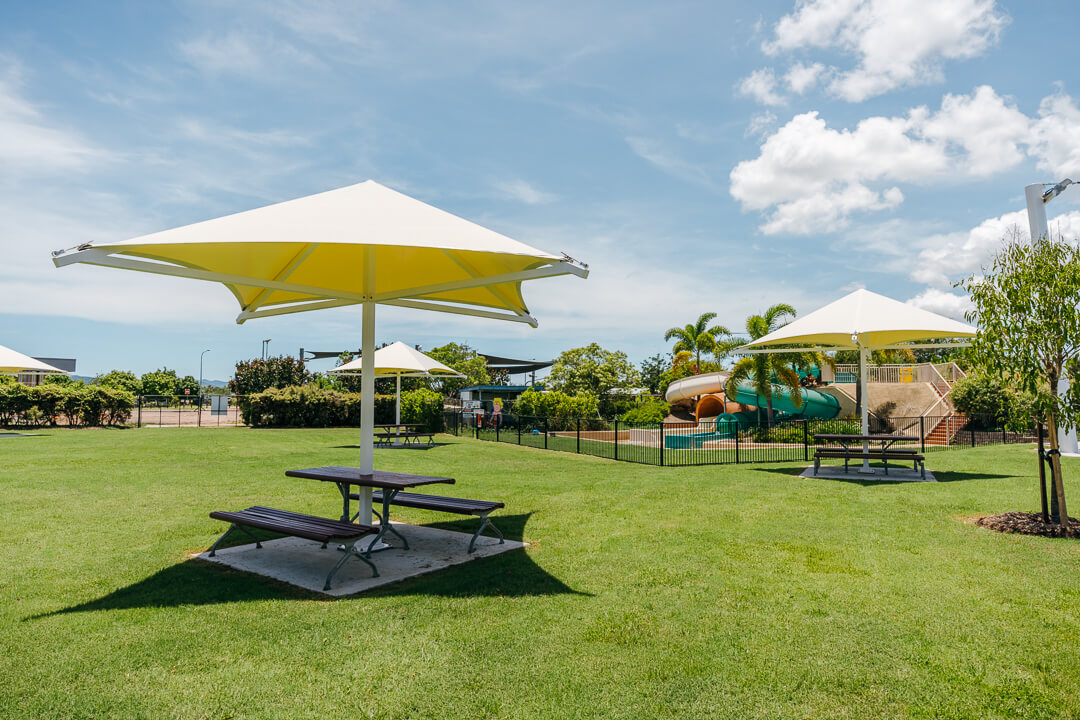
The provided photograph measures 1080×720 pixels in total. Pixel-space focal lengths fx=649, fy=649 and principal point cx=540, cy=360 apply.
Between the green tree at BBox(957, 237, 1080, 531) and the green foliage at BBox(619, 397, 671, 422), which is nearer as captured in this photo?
the green tree at BBox(957, 237, 1080, 531)

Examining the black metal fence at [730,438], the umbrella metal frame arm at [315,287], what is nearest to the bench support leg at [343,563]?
the umbrella metal frame arm at [315,287]

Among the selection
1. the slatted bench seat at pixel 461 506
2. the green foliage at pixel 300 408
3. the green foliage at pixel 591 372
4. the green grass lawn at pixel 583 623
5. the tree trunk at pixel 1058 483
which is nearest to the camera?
the green grass lawn at pixel 583 623

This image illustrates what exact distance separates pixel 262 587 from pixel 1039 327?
8.42 meters

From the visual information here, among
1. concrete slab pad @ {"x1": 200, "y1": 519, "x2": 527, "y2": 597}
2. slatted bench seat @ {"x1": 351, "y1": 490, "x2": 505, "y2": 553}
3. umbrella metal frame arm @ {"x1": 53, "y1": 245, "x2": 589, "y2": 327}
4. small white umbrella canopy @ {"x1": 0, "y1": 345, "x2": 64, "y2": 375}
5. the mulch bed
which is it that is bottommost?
concrete slab pad @ {"x1": 200, "y1": 519, "x2": 527, "y2": 597}

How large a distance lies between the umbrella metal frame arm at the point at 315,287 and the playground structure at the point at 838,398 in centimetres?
1641

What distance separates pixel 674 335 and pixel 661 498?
38618 millimetres

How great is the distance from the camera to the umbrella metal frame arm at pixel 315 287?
4852 mm

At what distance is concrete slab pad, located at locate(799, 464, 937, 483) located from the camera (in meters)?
11.5

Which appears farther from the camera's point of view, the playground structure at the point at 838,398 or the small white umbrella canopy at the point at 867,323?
the playground structure at the point at 838,398

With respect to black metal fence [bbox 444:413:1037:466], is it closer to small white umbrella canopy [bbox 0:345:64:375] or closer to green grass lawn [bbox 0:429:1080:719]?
green grass lawn [bbox 0:429:1080:719]

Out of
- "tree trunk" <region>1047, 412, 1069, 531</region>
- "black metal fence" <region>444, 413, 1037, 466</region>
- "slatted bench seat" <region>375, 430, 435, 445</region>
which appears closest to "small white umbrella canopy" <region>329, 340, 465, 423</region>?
"slatted bench seat" <region>375, 430, 435, 445</region>

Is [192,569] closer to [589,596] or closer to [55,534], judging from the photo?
[55,534]

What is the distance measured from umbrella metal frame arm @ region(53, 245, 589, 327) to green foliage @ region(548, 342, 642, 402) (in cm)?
3544

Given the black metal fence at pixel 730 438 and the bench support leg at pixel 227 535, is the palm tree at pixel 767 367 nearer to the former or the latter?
the black metal fence at pixel 730 438
